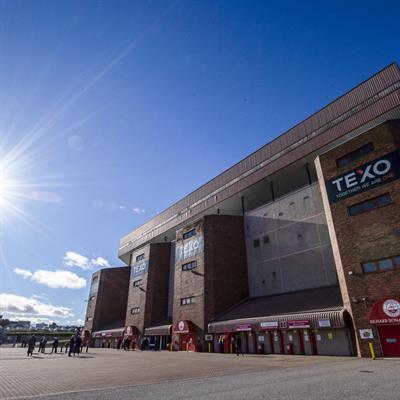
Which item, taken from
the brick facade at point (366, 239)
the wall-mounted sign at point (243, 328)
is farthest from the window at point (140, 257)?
the brick facade at point (366, 239)

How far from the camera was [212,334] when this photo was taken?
29562mm

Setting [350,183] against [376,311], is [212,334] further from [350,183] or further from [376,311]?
[350,183]

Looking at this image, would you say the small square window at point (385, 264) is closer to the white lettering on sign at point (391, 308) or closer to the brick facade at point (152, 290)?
the white lettering on sign at point (391, 308)

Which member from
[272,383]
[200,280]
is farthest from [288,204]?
[272,383]

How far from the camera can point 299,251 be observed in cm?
2839

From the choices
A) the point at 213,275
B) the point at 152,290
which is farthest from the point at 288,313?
the point at 152,290

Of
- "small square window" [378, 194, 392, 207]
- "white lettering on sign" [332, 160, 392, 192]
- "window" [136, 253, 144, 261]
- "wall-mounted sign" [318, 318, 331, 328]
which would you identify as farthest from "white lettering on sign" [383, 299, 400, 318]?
"window" [136, 253, 144, 261]

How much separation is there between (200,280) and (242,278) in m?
5.02

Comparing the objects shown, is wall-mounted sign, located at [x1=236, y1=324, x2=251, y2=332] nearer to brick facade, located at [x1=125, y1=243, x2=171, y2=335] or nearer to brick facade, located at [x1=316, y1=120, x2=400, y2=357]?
brick facade, located at [x1=316, y1=120, x2=400, y2=357]

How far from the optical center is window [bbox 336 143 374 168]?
20906 mm

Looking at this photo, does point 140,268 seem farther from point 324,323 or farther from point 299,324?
point 324,323

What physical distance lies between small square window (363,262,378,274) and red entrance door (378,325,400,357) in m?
3.37

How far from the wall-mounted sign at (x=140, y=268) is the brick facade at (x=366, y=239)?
31.9 meters

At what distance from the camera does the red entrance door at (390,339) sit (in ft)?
54.3
